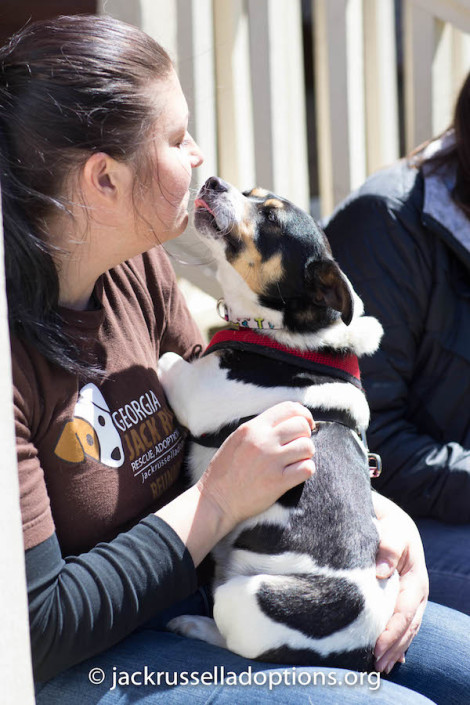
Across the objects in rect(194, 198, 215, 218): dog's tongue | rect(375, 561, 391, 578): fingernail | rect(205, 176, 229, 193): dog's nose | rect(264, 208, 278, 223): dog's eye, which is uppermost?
rect(205, 176, 229, 193): dog's nose

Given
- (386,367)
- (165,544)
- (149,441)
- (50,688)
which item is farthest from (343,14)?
(50,688)

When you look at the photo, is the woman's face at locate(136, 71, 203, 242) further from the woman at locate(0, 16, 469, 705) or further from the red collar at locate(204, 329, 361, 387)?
the red collar at locate(204, 329, 361, 387)

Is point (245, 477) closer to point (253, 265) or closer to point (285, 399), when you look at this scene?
point (285, 399)

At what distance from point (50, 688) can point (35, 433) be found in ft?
1.68

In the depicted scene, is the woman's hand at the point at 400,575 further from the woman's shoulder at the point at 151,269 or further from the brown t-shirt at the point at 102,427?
the woman's shoulder at the point at 151,269

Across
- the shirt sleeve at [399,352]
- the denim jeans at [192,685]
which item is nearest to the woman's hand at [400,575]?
the denim jeans at [192,685]

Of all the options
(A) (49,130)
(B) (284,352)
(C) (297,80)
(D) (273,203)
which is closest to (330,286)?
(B) (284,352)

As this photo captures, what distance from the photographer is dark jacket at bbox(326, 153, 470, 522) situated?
8.27 ft

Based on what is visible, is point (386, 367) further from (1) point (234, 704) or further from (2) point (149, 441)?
(1) point (234, 704)

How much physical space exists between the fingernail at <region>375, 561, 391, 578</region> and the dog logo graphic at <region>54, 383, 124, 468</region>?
2.14 ft

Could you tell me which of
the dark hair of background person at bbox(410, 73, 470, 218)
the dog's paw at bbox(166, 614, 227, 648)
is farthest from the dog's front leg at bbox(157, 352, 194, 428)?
the dark hair of background person at bbox(410, 73, 470, 218)

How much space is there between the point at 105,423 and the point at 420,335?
1251 mm

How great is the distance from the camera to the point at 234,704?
59.9 inches

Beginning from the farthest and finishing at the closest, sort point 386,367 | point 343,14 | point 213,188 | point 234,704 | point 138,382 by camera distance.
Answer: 1. point 343,14
2. point 386,367
3. point 213,188
4. point 138,382
5. point 234,704
